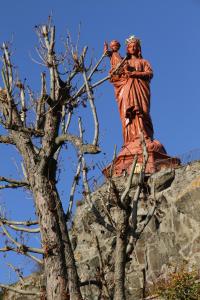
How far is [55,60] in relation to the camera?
7.20 metres

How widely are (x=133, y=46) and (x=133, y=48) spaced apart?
83 millimetres

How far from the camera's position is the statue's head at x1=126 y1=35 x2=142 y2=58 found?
21188 mm

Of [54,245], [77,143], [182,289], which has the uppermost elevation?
[77,143]

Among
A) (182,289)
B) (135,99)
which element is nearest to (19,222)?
(182,289)

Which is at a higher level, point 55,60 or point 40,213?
point 55,60

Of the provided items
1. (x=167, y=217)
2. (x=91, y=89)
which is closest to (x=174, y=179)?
(x=167, y=217)

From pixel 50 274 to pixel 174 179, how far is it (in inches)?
441

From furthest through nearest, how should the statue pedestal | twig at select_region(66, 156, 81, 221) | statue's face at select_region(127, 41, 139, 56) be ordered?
statue's face at select_region(127, 41, 139, 56)
the statue pedestal
twig at select_region(66, 156, 81, 221)

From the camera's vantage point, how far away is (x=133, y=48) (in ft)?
69.5

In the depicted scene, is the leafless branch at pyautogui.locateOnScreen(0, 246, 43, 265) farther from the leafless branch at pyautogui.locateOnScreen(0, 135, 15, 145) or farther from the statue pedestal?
the statue pedestal

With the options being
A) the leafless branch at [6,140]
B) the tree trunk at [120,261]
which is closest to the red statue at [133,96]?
the leafless branch at [6,140]

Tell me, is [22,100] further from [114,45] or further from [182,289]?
[114,45]

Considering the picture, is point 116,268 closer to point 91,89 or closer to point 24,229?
point 24,229

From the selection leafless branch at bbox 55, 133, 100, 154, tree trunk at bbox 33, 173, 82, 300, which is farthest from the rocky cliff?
tree trunk at bbox 33, 173, 82, 300
